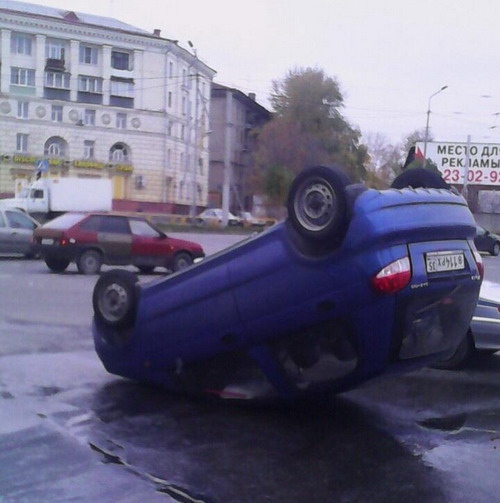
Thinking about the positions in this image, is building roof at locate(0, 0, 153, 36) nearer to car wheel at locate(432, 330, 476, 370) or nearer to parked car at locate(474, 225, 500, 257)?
parked car at locate(474, 225, 500, 257)

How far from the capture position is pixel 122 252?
20422mm

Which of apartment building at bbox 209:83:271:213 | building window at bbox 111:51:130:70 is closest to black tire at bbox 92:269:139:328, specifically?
building window at bbox 111:51:130:70

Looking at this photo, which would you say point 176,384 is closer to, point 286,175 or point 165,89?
point 286,175

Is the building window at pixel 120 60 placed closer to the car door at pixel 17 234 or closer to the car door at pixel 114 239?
the car door at pixel 17 234

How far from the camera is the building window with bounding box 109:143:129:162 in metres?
62.2

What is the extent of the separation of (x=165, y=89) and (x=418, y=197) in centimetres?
5694

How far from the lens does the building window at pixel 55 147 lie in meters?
59.9

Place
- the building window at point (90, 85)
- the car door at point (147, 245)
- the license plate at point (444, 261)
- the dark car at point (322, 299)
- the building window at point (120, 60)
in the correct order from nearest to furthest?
1. the dark car at point (322, 299)
2. the license plate at point (444, 261)
3. the car door at point (147, 245)
4. the building window at point (120, 60)
5. the building window at point (90, 85)

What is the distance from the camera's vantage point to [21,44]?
58.0m

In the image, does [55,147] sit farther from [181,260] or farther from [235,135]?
[181,260]

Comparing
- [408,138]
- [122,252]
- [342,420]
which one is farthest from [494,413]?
[408,138]

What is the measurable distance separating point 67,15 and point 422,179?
5718cm

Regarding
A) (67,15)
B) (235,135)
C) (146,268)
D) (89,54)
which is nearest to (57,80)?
(89,54)

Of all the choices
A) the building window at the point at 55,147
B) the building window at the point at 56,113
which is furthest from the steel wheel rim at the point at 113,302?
the building window at the point at 56,113
